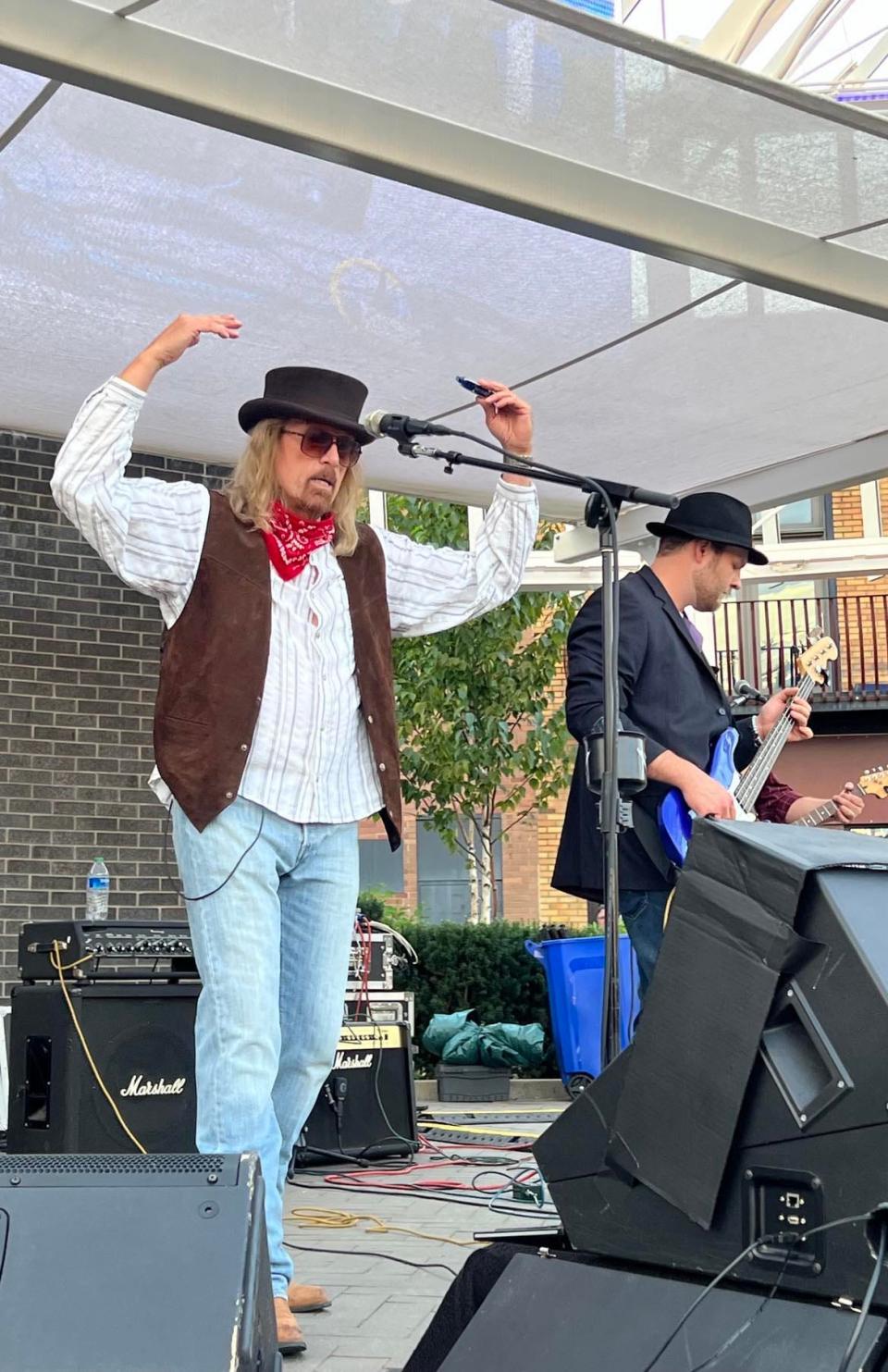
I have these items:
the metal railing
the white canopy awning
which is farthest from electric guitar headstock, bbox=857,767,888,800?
the metal railing

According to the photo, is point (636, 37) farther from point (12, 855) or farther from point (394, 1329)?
point (12, 855)

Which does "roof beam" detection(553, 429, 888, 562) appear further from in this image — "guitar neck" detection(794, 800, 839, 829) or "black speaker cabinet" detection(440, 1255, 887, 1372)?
"black speaker cabinet" detection(440, 1255, 887, 1372)

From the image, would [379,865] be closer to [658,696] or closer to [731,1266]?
[658,696]

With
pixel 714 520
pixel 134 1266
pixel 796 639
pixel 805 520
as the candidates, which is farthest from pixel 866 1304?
pixel 805 520

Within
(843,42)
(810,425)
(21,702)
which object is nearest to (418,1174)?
(21,702)

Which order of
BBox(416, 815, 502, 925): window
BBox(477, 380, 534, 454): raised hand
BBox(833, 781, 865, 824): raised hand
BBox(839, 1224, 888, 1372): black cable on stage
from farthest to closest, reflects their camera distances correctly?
1. BBox(416, 815, 502, 925): window
2. BBox(833, 781, 865, 824): raised hand
3. BBox(477, 380, 534, 454): raised hand
4. BBox(839, 1224, 888, 1372): black cable on stage

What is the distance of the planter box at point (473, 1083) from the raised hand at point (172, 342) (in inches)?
248

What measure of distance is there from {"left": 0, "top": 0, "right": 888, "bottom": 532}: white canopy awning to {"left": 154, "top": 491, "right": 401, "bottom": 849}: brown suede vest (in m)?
1.22

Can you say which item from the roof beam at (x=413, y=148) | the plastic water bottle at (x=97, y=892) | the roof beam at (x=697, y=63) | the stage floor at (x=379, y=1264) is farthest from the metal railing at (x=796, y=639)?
the roof beam at (x=697, y=63)

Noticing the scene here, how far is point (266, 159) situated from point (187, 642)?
1.80 meters

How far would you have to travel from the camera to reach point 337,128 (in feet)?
12.2

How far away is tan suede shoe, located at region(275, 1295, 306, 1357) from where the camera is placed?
2740 millimetres

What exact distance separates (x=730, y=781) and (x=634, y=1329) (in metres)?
2.27

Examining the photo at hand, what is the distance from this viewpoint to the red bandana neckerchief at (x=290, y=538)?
308 centimetres
